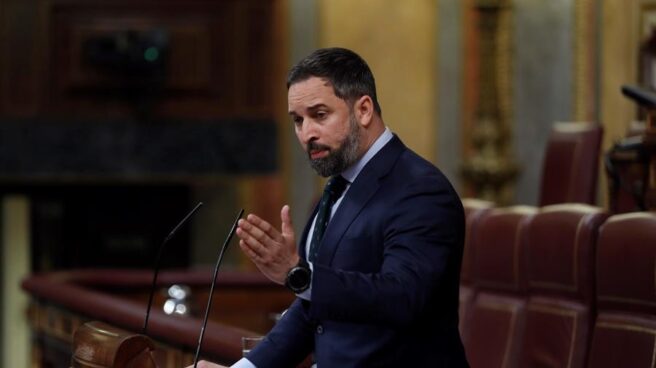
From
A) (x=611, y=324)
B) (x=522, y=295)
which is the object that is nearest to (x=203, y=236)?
(x=522, y=295)

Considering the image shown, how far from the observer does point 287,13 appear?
589 centimetres

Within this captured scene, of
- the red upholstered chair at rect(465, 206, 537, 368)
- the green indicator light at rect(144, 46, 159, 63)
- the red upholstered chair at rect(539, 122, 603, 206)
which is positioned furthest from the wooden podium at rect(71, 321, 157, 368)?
the green indicator light at rect(144, 46, 159, 63)

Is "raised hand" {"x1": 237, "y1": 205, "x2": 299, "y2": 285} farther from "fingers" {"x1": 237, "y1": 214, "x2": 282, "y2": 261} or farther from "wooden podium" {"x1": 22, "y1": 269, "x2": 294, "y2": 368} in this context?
"wooden podium" {"x1": 22, "y1": 269, "x2": 294, "y2": 368}

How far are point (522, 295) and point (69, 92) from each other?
3.39 m

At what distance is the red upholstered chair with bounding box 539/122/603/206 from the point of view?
3771 millimetres

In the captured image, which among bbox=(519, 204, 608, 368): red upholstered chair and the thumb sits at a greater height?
the thumb

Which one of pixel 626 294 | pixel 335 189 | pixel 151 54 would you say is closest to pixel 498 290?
pixel 626 294

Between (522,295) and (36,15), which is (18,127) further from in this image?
(522,295)

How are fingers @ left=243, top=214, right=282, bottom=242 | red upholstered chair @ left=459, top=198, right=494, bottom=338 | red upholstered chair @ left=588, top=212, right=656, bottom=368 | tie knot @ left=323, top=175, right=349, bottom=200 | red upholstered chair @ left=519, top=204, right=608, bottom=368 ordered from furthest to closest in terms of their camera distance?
1. red upholstered chair @ left=459, top=198, right=494, bottom=338
2. red upholstered chair @ left=519, top=204, right=608, bottom=368
3. red upholstered chair @ left=588, top=212, right=656, bottom=368
4. tie knot @ left=323, top=175, right=349, bottom=200
5. fingers @ left=243, top=214, right=282, bottom=242

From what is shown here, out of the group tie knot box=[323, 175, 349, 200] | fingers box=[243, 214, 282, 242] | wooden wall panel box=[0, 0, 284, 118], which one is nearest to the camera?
fingers box=[243, 214, 282, 242]

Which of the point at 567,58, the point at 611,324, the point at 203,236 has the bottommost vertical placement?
the point at 203,236

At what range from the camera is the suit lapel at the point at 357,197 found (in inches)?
69.2

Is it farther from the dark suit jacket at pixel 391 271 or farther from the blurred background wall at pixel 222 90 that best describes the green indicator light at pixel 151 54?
the dark suit jacket at pixel 391 271

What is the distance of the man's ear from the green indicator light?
13.4ft
